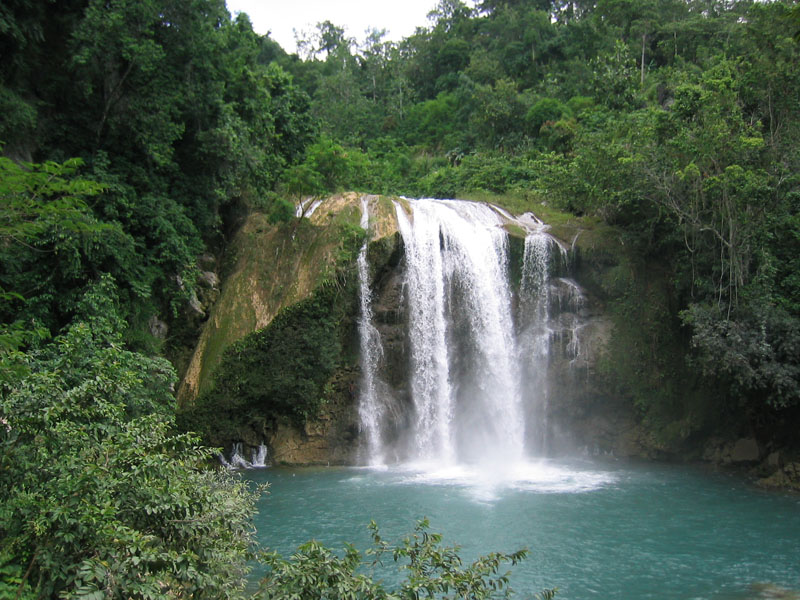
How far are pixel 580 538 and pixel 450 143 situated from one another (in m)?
28.7

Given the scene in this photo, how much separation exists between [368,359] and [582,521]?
7.18 metres

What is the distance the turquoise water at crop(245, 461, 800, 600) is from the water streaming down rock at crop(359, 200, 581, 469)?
134cm

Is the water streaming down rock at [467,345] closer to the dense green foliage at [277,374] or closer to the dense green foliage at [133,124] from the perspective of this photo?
the dense green foliage at [277,374]

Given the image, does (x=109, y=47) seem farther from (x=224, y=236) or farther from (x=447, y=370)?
(x=447, y=370)

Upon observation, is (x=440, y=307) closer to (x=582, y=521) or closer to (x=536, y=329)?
(x=536, y=329)

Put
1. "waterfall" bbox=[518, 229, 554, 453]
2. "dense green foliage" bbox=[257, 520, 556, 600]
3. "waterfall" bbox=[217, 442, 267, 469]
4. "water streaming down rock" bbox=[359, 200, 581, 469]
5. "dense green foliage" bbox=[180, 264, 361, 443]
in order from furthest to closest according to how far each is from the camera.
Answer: "waterfall" bbox=[518, 229, 554, 453] < "water streaming down rock" bbox=[359, 200, 581, 469] < "waterfall" bbox=[217, 442, 267, 469] < "dense green foliage" bbox=[180, 264, 361, 443] < "dense green foliage" bbox=[257, 520, 556, 600]

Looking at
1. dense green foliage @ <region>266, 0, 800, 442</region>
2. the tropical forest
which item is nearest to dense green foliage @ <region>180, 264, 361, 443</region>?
the tropical forest

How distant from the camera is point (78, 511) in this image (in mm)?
5145

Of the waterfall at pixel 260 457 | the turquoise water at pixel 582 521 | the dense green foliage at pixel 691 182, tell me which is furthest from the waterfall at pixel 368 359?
the dense green foliage at pixel 691 182

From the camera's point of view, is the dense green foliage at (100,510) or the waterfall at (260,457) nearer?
the dense green foliage at (100,510)

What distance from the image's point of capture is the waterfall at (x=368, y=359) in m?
16.8

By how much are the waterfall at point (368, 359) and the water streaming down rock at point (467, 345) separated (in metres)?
0.03

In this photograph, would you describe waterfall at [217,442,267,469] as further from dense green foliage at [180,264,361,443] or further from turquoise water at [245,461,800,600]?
turquoise water at [245,461,800,600]

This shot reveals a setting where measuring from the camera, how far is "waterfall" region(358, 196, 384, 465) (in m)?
16.8
